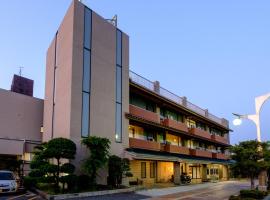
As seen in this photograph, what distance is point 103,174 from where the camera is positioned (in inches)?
1091

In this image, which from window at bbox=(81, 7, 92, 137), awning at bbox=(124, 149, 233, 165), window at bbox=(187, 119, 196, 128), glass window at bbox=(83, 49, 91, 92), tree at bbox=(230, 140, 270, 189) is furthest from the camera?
window at bbox=(187, 119, 196, 128)

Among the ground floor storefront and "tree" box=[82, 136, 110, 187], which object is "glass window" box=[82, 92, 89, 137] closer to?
"tree" box=[82, 136, 110, 187]

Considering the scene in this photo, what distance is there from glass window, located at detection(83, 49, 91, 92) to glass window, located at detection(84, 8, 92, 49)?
675 millimetres

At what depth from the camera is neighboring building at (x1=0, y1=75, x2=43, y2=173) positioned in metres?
29.6

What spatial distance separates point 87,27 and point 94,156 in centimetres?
1116

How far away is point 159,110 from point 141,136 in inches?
190

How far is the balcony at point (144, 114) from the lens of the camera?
108 feet

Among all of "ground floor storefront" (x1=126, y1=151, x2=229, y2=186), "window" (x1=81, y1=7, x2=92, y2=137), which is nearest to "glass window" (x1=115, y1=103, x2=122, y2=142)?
"ground floor storefront" (x1=126, y1=151, x2=229, y2=186)

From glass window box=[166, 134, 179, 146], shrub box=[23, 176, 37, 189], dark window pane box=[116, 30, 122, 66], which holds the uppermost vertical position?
dark window pane box=[116, 30, 122, 66]

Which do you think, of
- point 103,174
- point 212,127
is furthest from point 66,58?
point 212,127

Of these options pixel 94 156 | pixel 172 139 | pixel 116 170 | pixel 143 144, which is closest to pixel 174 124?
pixel 172 139

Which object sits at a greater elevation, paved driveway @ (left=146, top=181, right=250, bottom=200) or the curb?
the curb

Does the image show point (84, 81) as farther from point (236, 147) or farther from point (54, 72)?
point (236, 147)

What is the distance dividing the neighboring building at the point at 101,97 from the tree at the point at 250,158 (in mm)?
9033
